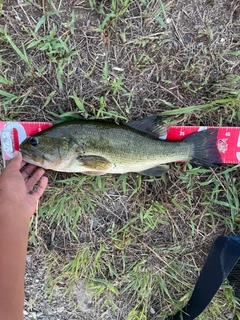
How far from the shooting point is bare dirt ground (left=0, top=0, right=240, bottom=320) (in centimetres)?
320

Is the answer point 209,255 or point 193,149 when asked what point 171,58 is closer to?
point 193,149

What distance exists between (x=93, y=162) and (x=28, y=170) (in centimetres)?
71

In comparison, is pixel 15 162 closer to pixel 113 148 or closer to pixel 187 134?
pixel 113 148

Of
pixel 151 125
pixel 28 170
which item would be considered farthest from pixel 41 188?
pixel 151 125

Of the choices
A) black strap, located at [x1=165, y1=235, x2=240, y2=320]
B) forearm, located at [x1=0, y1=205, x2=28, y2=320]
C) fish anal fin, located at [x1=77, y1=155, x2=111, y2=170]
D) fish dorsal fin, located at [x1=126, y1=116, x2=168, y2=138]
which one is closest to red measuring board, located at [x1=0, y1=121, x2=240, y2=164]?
fish dorsal fin, located at [x1=126, y1=116, x2=168, y2=138]

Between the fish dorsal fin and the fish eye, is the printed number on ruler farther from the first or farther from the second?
the fish dorsal fin

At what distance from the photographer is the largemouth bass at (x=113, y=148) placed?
2.97 meters

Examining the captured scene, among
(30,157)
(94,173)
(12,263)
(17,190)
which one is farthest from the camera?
(94,173)

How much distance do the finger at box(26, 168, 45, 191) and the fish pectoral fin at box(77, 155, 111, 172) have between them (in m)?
0.46

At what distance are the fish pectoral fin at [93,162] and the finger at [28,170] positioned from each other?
550 millimetres

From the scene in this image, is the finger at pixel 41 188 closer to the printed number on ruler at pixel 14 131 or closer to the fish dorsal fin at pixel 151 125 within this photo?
the printed number on ruler at pixel 14 131

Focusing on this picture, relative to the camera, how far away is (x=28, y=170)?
10.6ft

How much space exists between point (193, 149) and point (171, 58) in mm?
965

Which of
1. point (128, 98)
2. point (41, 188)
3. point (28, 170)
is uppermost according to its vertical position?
point (128, 98)
